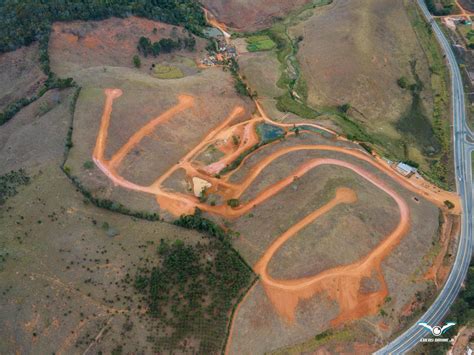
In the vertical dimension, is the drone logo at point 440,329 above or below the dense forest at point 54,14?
below

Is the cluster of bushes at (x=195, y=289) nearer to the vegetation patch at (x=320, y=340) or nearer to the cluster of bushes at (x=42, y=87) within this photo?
the vegetation patch at (x=320, y=340)

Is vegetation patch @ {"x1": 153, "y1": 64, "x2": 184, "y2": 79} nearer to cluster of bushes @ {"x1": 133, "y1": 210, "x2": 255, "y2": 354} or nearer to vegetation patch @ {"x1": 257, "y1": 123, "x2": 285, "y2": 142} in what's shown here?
vegetation patch @ {"x1": 257, "y1": 123, "x2": 285, "y2": 142}

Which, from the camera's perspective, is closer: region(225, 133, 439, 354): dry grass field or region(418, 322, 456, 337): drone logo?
region(225, 133, 439, 354): dry grass field

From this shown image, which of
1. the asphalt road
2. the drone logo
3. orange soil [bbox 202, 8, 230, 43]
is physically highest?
orange soil [bbox 202, 8, 230, 43]

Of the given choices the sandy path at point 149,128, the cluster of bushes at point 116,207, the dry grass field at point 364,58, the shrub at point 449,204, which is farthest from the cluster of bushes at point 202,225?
the dry grass field at point 364,58

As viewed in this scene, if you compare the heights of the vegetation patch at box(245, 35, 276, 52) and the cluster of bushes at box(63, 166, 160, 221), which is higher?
the vegetation patch at box(245, 35, 276, 52)

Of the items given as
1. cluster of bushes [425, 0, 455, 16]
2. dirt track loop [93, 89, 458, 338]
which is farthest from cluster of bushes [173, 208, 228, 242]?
cluster of bushes [425, 0, 455, 16]
